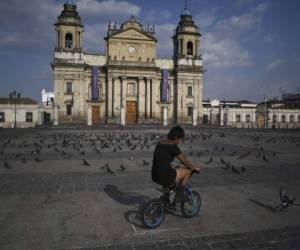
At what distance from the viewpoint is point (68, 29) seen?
48.4 meters

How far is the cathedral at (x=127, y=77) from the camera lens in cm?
4853

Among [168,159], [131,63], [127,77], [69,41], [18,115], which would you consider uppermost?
[69,41]

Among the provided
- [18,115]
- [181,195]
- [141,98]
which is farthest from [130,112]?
[181,195]

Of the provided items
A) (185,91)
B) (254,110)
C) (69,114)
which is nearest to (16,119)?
(69,114)

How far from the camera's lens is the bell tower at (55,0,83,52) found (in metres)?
48.2

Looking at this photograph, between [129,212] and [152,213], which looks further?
[129,212]

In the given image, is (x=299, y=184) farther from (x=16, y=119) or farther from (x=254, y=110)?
(x=254, y=110)

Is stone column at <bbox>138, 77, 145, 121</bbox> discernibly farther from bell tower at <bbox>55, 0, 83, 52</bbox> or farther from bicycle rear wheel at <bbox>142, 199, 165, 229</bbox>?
bicycle rear wheel at <bbox>142, 199, 165, 229</bbox>

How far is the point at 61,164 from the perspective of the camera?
1062 cm

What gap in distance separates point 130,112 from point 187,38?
55.8 feet

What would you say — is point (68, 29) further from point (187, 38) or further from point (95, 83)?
point (187, 38)

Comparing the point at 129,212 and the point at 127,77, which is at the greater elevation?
the point at 127,77

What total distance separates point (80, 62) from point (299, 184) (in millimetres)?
45503

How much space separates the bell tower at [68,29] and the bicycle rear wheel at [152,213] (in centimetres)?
4758
